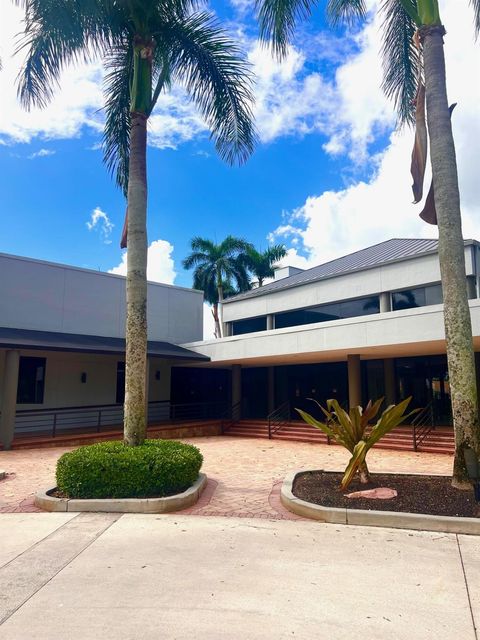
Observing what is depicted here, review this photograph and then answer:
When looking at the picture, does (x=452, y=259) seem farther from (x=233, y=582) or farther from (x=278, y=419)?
(x=278, y=419)

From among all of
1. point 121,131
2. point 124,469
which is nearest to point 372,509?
point 124,469

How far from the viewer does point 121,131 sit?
37.9ft

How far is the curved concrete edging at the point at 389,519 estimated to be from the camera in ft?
18.5

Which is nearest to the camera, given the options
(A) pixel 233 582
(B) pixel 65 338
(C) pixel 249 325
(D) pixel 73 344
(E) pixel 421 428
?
(A) pixel 233 582

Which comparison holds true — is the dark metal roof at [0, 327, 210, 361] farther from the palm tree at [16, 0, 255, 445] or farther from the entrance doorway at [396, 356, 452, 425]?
the entrance doorway at [396, 356, 452, 425]

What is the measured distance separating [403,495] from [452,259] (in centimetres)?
368

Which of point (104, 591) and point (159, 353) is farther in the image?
point (159, 353)

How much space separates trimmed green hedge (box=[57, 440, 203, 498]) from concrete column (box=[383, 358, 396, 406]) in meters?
13.2

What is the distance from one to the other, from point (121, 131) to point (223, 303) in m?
14.7

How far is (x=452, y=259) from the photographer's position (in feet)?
24.2

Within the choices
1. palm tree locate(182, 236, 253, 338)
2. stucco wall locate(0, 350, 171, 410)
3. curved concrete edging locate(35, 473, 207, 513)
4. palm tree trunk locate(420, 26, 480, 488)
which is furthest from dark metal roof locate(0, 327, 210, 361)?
palm tree locate(182, 236, 253, 338)

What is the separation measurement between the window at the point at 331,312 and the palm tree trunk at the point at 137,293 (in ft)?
39.5

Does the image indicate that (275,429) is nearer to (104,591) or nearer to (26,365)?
(26,365)

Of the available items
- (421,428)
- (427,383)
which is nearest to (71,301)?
(421,428)
